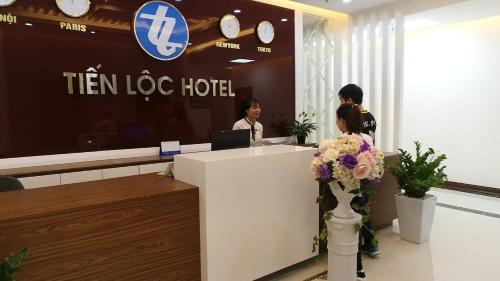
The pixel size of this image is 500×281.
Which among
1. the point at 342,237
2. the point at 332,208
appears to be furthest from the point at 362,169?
the point at 332,208

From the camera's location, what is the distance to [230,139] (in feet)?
8.75

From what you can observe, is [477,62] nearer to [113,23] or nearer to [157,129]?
[157,129]

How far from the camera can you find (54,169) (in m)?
2.91

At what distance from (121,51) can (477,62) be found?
5.14 metres

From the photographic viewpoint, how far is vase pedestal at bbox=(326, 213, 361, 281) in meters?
2.07

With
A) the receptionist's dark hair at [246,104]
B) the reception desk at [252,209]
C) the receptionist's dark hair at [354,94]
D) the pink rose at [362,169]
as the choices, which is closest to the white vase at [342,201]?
the pink rose at [362,169]

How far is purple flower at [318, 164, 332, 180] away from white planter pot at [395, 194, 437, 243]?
166cm

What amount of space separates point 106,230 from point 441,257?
2729 millimetres

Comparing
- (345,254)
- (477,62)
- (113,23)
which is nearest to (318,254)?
(345,254)

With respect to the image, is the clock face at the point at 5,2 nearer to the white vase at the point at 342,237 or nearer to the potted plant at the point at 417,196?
the white vase at the point at 342,237

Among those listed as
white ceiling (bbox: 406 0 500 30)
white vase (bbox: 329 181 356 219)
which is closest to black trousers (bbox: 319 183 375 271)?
white vase (bbox: 329 181 356 219)

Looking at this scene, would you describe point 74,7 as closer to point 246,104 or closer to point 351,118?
point 246,104

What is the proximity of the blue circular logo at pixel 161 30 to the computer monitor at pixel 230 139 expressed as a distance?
159 cm

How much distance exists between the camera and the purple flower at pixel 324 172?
1.92m
